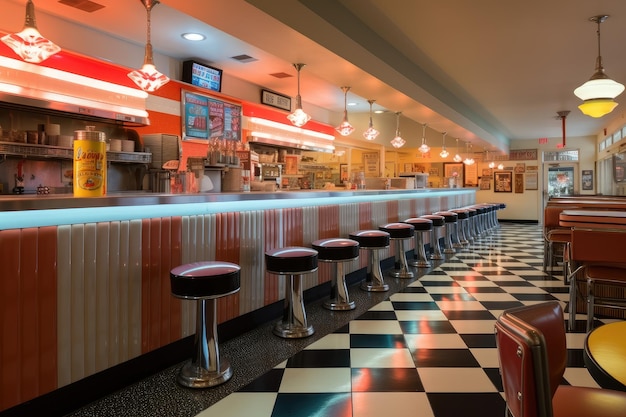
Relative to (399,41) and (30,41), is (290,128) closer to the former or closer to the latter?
(399,41)

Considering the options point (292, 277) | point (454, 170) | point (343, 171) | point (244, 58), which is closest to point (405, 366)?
point (292, 277)

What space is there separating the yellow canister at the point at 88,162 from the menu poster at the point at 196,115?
4.43 meters

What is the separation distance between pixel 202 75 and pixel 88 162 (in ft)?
15.9

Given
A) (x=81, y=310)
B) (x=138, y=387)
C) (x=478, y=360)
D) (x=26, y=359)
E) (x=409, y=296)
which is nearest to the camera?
(x=26, y=359)

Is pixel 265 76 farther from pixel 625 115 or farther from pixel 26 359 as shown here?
pixel 625 115

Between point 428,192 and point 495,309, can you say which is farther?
point 428,192

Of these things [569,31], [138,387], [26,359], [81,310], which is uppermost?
[569,31]

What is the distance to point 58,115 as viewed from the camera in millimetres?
5141

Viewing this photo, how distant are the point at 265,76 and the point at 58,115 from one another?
3.45 meters

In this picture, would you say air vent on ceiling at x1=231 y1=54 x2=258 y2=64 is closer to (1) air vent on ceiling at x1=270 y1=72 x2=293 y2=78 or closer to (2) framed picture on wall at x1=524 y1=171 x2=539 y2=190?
(1) air vent on ceiling at x1=270 y1=72 x2=293 y2=78

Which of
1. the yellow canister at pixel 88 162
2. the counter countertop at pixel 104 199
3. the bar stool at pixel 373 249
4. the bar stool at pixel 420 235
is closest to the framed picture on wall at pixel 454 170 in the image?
the bar stool at pixel 420 235

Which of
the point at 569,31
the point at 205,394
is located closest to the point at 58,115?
the point at 205,394

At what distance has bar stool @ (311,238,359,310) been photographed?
3885 millimetres

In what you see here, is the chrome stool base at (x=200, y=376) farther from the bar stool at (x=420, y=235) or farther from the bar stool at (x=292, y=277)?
the bar stool at (x=420, y=235)
